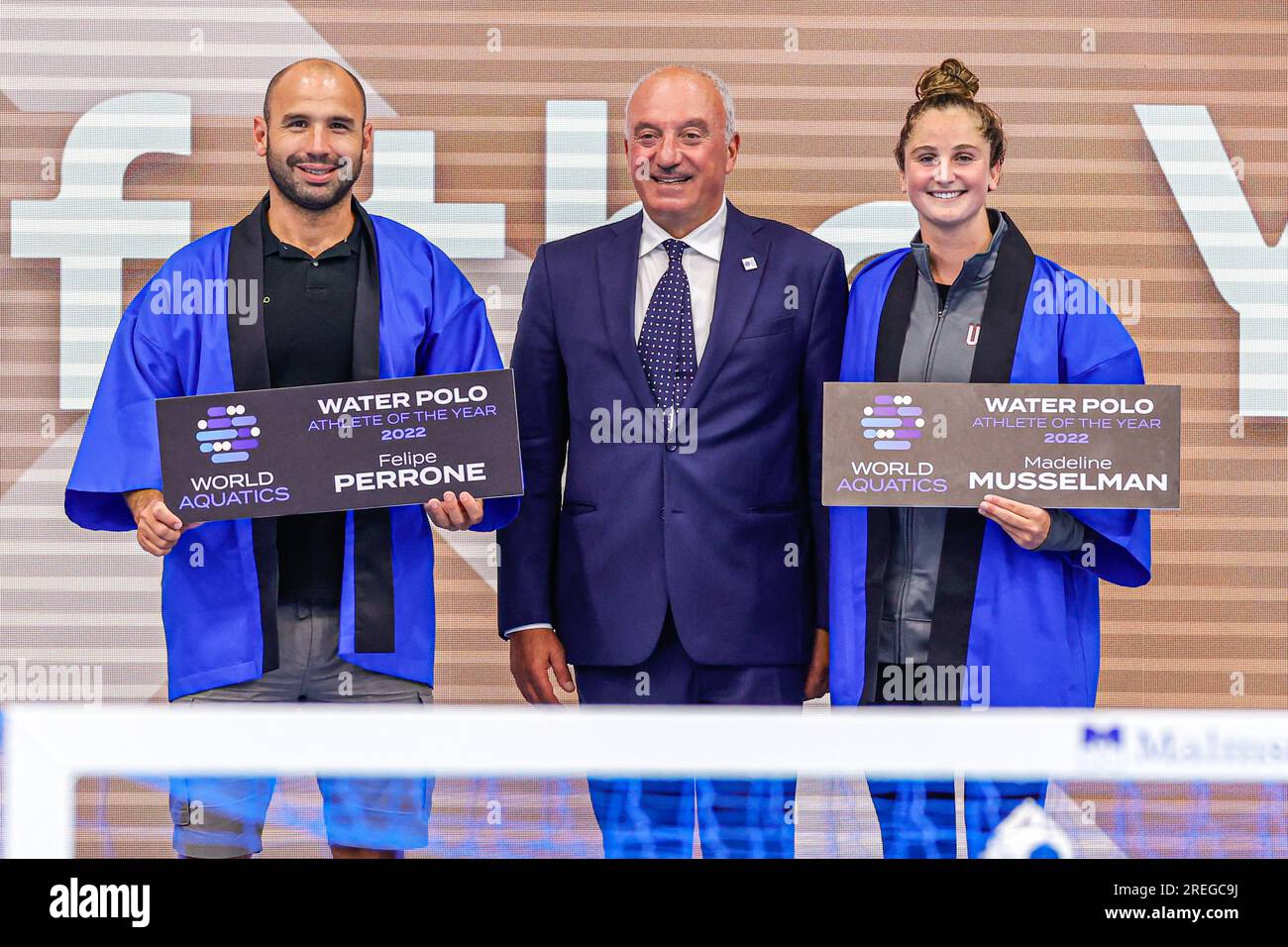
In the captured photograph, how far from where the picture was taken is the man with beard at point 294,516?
282 cm

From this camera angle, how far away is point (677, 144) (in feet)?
9.50

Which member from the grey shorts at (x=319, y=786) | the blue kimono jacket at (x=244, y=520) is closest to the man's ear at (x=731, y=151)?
the blue kimono jacket at (x=244, y=520)

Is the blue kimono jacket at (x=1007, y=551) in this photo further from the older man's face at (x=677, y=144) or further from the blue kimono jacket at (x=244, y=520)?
the blue kimono jacket at (x=244, y=520)

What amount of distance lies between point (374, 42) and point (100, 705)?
1.65 meters

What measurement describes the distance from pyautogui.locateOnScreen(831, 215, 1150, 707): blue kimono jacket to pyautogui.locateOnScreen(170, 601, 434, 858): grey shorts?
2.88 feet

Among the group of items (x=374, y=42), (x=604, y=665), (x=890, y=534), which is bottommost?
(x=604, y=665)

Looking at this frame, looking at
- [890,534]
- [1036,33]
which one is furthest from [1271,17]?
[890,534]

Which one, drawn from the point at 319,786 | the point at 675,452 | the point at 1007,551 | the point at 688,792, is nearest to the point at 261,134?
the point at 675,452

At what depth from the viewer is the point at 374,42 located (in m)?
3.43

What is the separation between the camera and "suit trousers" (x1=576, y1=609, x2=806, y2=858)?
2867 millimetres

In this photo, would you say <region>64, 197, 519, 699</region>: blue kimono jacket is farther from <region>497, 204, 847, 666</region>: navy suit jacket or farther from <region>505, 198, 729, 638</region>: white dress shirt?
<region>505, 198, 729, 638</region>: white dress shirt

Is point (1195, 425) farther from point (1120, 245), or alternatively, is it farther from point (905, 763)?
point (905, 763)

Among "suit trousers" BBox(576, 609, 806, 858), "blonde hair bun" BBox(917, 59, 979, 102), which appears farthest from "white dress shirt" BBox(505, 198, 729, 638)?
"blonde hair bun" BBox(917, 59, 979, 102)

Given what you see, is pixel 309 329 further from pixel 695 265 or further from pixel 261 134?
pixel 695 265
